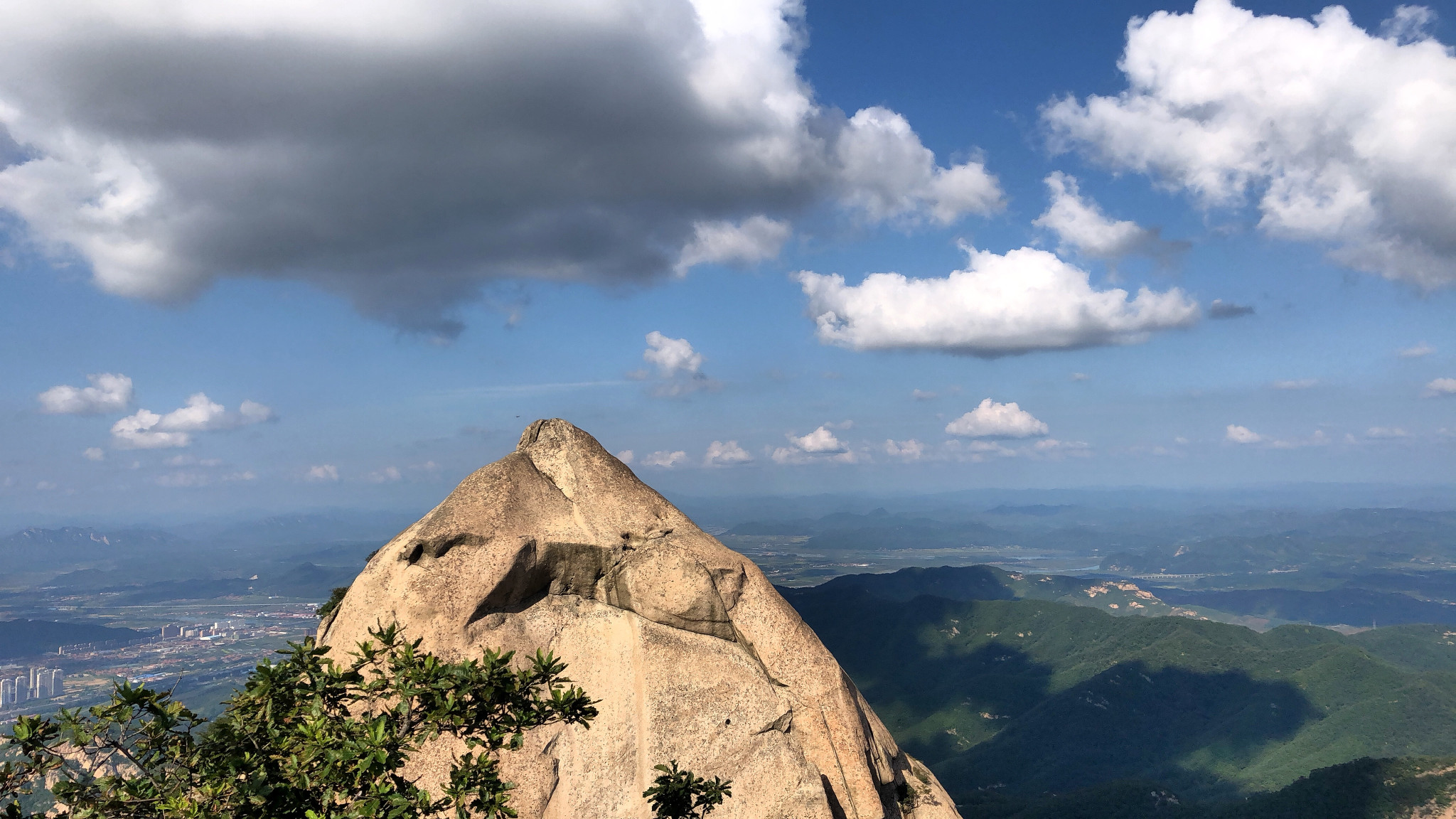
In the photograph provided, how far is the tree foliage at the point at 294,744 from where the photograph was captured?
12.7 metres

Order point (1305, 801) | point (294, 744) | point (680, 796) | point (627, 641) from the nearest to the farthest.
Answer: point (294, 744) → point (680, 796) → point (627, 641) → point (1305, 801)

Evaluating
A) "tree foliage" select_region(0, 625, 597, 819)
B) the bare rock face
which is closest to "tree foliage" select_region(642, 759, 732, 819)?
"tree foliage" select_region(0, 625, 597, 819)

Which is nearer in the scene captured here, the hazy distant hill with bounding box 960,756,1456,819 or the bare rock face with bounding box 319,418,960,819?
the bare rock face with bounding box 319,418,960,819

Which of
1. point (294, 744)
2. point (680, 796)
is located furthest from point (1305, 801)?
point (294, 744)

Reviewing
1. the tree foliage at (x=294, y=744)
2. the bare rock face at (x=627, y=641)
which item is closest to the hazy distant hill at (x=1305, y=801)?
the bare rock face at (x=627, y=641)

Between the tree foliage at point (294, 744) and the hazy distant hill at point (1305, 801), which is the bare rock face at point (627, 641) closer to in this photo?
the tree foliage at point (294, 744)

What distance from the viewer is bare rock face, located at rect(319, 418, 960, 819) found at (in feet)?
72.3

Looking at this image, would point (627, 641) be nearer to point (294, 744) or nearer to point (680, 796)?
point (680, 796)

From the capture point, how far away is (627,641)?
2397 cm

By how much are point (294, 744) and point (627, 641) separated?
11.4 metres

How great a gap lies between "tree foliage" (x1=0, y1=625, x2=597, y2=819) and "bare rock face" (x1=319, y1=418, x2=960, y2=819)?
24.2ft

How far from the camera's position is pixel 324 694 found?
576 inches

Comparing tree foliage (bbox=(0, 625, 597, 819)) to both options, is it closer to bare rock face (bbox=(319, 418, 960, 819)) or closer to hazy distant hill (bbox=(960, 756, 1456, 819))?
bare rock face (bbox=(319, 418, 960, 819))

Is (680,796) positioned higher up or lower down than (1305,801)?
higher up
